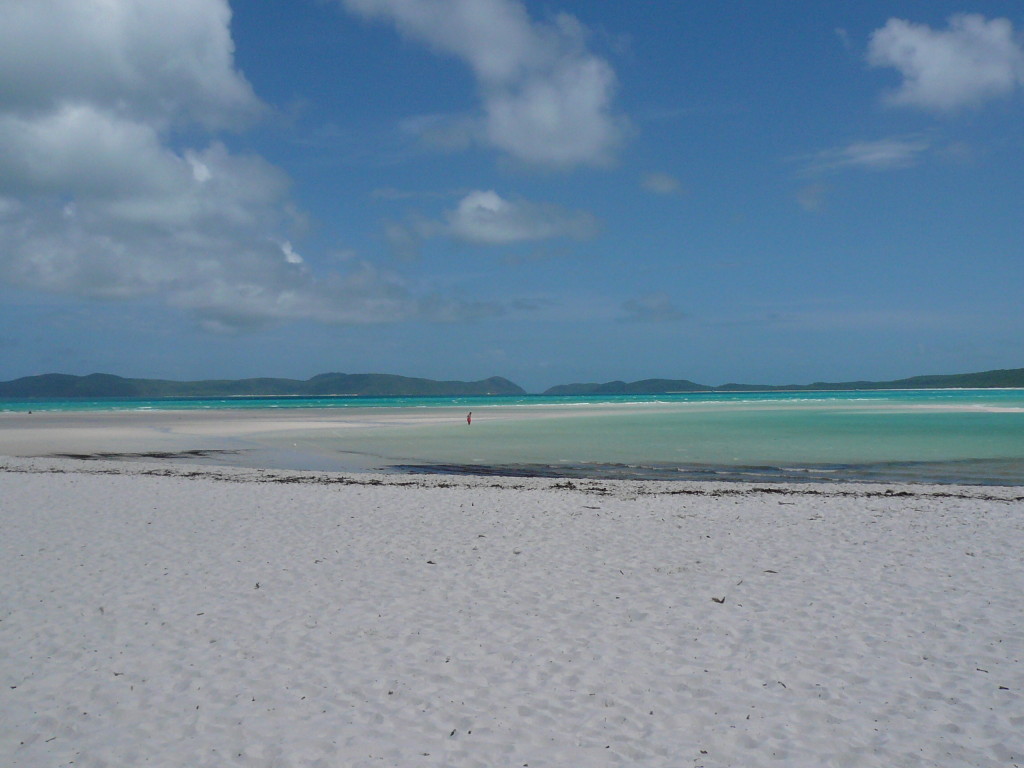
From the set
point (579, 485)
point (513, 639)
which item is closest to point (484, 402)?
point (579, 485)

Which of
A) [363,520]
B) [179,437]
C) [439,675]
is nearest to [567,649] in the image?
[439,675]

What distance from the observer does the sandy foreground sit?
16.0ft

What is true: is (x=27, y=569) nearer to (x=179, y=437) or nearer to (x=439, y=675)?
(x=439, y=675)

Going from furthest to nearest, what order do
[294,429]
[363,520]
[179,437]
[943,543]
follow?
[294,429]
[179,437]
[363,520]
[943,543]

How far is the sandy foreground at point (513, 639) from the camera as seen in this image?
4.88 metres

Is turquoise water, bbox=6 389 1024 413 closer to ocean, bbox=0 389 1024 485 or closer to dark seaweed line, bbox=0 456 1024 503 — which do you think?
ocean, bbox=0 389 1024 485

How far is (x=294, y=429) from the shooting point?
4197 cm

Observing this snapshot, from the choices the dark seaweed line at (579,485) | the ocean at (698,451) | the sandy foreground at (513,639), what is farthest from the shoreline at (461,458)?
the sandy foreground at (513,639)

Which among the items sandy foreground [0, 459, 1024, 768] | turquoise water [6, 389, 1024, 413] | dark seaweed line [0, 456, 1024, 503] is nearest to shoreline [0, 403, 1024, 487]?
dark seaweed line [0, 456, 1024, 503]

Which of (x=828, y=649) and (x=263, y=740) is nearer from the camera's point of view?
(x=263, y=740)

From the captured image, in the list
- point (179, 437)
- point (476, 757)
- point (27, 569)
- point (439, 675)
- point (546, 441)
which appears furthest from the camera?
point (179, 437)

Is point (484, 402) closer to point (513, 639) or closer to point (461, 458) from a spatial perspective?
point (461, 458)

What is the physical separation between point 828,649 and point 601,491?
958 centimetres

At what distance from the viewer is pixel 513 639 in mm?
6691
